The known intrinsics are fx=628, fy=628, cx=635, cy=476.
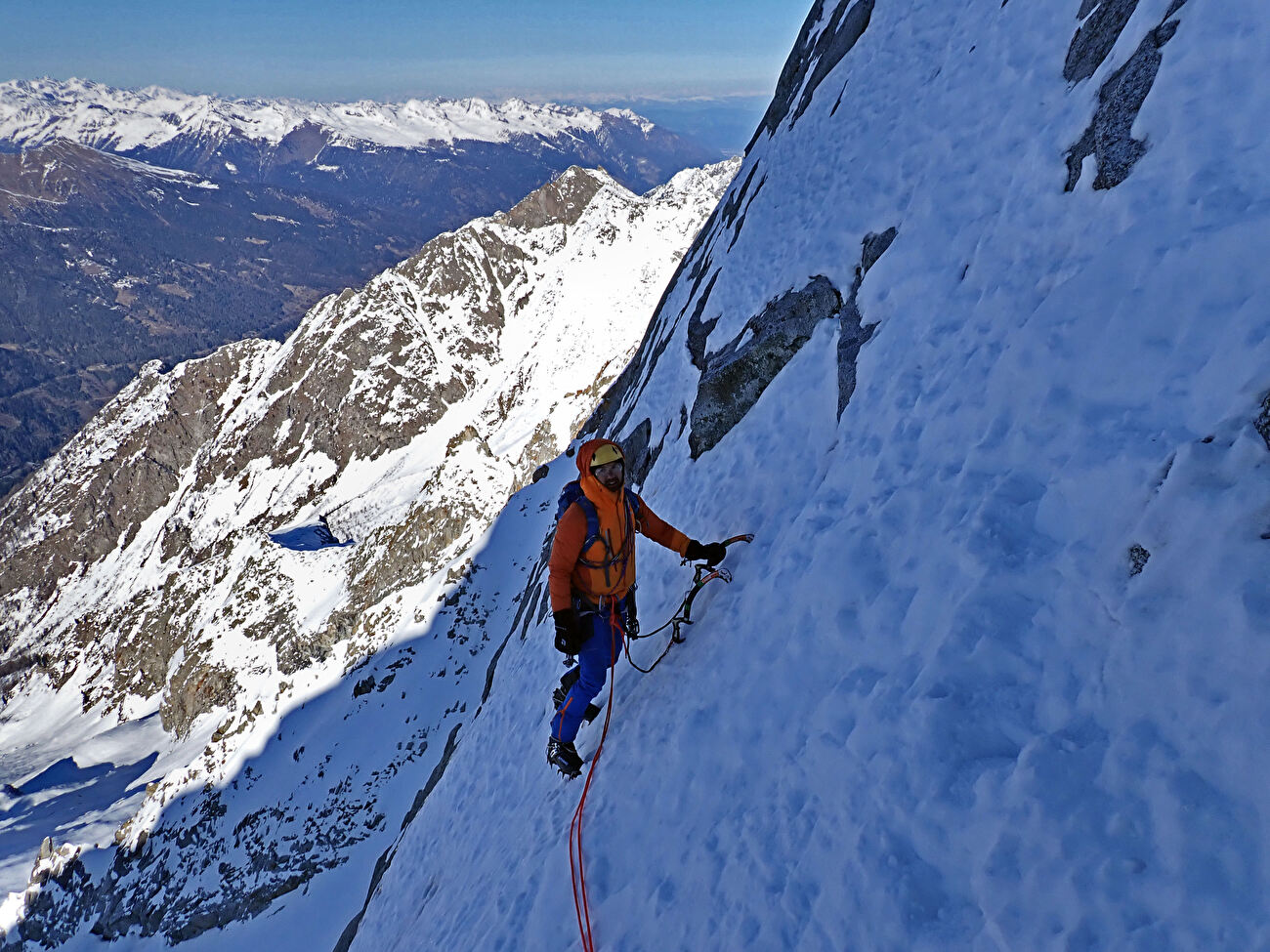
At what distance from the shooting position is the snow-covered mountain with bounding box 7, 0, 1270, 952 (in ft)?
11.1

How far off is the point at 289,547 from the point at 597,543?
319 feet

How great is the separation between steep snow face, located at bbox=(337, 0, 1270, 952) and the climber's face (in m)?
2.04

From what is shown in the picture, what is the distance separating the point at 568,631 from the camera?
668cm

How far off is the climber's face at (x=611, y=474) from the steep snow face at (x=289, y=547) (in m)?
22.8

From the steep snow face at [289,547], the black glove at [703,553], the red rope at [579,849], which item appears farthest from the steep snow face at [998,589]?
the steep snow face at [289,547]

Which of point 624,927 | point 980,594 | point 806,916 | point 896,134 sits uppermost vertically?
point 896,134

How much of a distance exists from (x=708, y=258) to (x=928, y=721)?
1765 centimetres

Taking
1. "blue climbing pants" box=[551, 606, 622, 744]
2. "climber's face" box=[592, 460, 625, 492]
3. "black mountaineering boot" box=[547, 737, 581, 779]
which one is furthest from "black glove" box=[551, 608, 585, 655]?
"black mountaineering boot" box=[547, 737, 581, 779]

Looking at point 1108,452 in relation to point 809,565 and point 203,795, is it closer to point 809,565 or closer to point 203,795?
point 809,565

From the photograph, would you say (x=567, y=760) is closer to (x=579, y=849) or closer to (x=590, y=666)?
(x=579, y=849)

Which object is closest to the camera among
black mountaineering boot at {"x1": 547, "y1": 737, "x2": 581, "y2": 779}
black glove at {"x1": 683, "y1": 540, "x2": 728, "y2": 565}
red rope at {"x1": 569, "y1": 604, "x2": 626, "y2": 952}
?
red rope at {"x1": 569, "y1": 604, "x2": 626, "y2": 952}

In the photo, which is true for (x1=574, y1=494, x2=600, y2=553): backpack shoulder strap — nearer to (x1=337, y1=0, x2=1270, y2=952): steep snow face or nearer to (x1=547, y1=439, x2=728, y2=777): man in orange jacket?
(x1=547, y1=439, x2=728, y2=777): man in orange jacket

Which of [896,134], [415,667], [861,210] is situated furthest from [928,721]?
[415,667]

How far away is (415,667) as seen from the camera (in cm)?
3841
